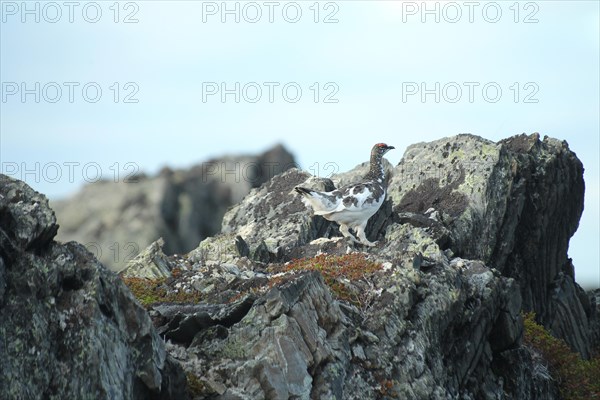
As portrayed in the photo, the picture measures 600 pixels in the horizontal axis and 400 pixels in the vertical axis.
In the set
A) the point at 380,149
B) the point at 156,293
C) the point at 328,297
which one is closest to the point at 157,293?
the point at 156,293

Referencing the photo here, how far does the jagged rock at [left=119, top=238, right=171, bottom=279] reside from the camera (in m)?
24.4

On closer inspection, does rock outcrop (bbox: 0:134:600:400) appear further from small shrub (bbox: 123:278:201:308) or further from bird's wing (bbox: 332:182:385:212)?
bird's wing (bbox: 332:182:385:212)

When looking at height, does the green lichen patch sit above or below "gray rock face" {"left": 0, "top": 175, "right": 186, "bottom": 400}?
below

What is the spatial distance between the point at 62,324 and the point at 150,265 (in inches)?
451

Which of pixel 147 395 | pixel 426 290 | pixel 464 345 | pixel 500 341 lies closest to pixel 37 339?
pixel 147 395

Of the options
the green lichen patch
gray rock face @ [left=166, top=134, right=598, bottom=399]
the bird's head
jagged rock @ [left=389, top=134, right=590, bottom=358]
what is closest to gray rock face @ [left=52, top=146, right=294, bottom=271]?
gray rock face @ [left=166, top=134, right=598, bottom=399]

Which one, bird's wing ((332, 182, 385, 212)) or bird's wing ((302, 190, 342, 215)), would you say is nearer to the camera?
bird's wing ((302, 190, 342, 215))

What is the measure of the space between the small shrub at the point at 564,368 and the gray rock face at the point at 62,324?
17.7 meters

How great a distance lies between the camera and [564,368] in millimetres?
29953

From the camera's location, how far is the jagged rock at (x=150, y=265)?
79.9ft

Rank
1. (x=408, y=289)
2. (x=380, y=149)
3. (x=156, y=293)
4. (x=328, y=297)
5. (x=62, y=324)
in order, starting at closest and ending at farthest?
(x=62, y=324), (x=328, y=297), (x=408, y=289), (x=156, y=293), (x=380, y=149)

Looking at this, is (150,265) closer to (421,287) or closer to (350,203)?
(350,203)

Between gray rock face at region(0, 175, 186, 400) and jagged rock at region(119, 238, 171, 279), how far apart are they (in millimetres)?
9747

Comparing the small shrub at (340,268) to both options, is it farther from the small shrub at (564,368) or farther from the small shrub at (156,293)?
the small shrub at (564,368)
